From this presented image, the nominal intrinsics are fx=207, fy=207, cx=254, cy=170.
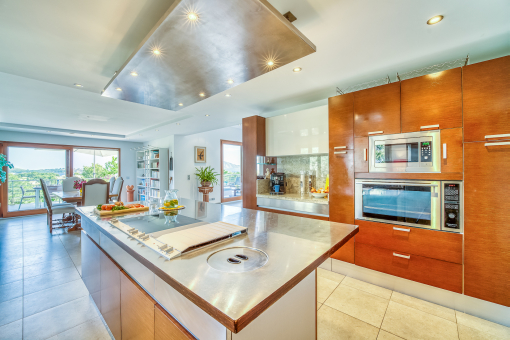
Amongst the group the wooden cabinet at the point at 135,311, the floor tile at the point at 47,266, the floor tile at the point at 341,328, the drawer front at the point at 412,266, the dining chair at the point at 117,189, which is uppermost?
the dining chair at the point at 117,189

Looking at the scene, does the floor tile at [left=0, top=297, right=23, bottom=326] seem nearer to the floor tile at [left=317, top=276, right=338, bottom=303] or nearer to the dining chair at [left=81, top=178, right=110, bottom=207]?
the dining chair at [left=81, top=178, right=110, bottom=207]

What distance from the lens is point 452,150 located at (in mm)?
1929

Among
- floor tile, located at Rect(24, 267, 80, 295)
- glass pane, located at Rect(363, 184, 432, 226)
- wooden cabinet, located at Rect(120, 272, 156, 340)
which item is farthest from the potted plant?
wooden cabinet, located at Rect(120, 272, 156, 340)

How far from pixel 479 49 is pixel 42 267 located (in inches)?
221

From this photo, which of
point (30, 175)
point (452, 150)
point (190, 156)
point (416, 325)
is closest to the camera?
point (416, 325)

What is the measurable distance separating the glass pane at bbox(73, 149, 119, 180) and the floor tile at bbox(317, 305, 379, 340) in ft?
27.4

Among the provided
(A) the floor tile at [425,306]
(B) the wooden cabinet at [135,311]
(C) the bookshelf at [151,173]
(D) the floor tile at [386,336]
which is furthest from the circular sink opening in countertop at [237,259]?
(C) the bookshelf at [151,173]

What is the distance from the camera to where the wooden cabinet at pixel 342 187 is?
2.54 metres

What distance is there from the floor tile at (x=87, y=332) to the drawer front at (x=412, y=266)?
2.60m

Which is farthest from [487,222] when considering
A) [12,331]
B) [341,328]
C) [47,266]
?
[47,266]

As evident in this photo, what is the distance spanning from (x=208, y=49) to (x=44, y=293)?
3016 millimetres

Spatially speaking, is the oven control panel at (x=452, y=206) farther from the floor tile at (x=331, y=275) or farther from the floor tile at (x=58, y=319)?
the floor tile at (x=58, y=319)

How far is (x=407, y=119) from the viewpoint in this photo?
2.16 meters

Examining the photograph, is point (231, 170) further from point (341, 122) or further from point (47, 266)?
point (341, 122)
